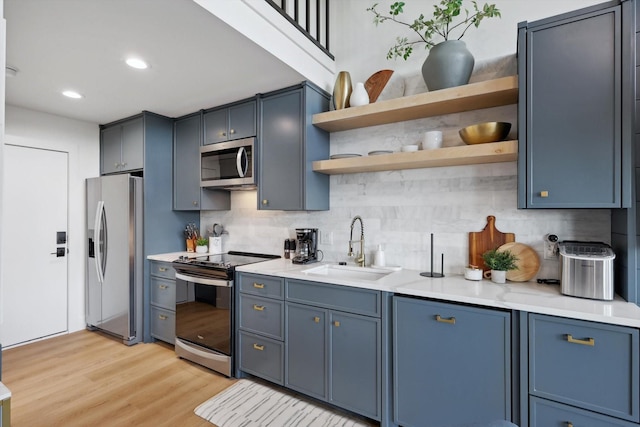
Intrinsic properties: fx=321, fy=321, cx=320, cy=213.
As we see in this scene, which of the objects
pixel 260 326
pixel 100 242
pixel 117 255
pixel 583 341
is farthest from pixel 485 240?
pixel 100 242

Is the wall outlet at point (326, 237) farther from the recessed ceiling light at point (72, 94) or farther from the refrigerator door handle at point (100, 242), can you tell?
the recessed ceiling light at point (72, 94)

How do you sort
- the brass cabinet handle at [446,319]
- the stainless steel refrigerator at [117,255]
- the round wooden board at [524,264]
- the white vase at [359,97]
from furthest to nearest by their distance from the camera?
the stainless steel refrigerator at [117,255] < the white vase at [359,97] < the round wooden board at [524,264] < the brass cabinet handle at [446,319]

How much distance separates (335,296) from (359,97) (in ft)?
4.96

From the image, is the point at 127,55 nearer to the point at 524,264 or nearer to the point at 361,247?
the point at 361,247

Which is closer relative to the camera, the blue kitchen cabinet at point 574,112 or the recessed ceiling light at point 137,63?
the blue kitchen cabinet at point 574,112

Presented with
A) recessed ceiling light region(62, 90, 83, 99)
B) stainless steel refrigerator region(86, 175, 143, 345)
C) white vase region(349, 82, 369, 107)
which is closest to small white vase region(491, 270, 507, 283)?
white vase region(349, 82, 369, 107)

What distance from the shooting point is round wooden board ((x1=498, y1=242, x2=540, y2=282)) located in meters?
2.05

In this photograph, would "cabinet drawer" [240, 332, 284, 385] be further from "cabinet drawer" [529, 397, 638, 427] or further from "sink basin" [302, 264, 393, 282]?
"cabinet drawer" [529, 397, 638, 427]

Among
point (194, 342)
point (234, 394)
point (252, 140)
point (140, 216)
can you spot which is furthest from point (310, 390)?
point (140, 216)

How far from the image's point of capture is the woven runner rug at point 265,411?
6.77ft

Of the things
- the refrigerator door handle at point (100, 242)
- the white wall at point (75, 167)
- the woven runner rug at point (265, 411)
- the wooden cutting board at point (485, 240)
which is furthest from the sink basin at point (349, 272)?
the white wall at point (75, 167)

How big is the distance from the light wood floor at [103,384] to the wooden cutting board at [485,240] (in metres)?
2.09

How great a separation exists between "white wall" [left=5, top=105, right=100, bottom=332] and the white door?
0.07m

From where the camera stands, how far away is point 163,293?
3.21 meters
